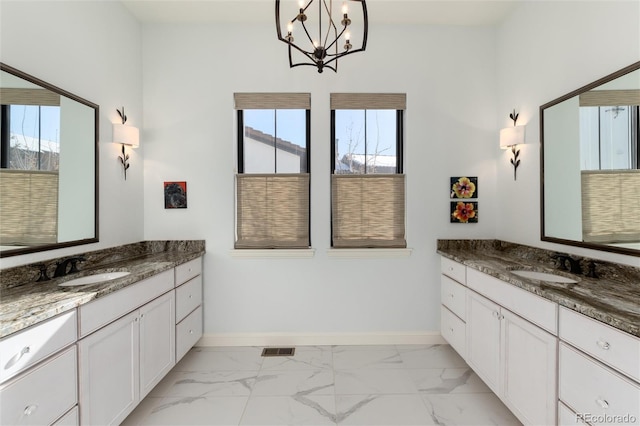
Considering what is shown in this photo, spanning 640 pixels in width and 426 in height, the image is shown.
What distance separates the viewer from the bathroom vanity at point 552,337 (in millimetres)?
1146

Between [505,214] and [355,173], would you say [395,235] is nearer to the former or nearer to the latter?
[355,173]

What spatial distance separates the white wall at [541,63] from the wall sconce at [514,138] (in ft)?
0.18

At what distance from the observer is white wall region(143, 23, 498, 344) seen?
2867mm

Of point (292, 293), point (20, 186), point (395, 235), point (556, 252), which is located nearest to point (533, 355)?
point (556, 252)

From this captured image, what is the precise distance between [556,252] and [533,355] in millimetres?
941

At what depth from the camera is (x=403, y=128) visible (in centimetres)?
296

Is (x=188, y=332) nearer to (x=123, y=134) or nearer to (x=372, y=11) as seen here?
(x=123, y=134)

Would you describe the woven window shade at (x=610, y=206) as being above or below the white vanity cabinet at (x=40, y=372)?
above

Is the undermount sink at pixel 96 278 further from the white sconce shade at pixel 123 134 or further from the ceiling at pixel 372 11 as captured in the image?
the ceiling at pixel 372 11

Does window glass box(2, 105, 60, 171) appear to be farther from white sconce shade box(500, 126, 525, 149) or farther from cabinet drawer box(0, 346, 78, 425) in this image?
white sconce shade box(500, 126, 525, 149)

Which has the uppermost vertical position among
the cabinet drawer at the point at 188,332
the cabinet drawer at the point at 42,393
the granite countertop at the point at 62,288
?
the granite countertop at the point at 62,288

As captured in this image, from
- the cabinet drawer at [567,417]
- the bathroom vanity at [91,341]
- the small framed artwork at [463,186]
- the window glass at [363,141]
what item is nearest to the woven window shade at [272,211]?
the window glass at [363,141]

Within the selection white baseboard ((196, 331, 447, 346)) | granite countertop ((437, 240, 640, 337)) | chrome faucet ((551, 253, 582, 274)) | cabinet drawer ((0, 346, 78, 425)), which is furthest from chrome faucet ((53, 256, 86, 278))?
chrome faucet ((551, 253, 582, 274))

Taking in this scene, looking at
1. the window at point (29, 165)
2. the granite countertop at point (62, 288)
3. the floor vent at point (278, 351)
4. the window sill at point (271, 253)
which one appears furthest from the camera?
the window sill at point (271, 253)
